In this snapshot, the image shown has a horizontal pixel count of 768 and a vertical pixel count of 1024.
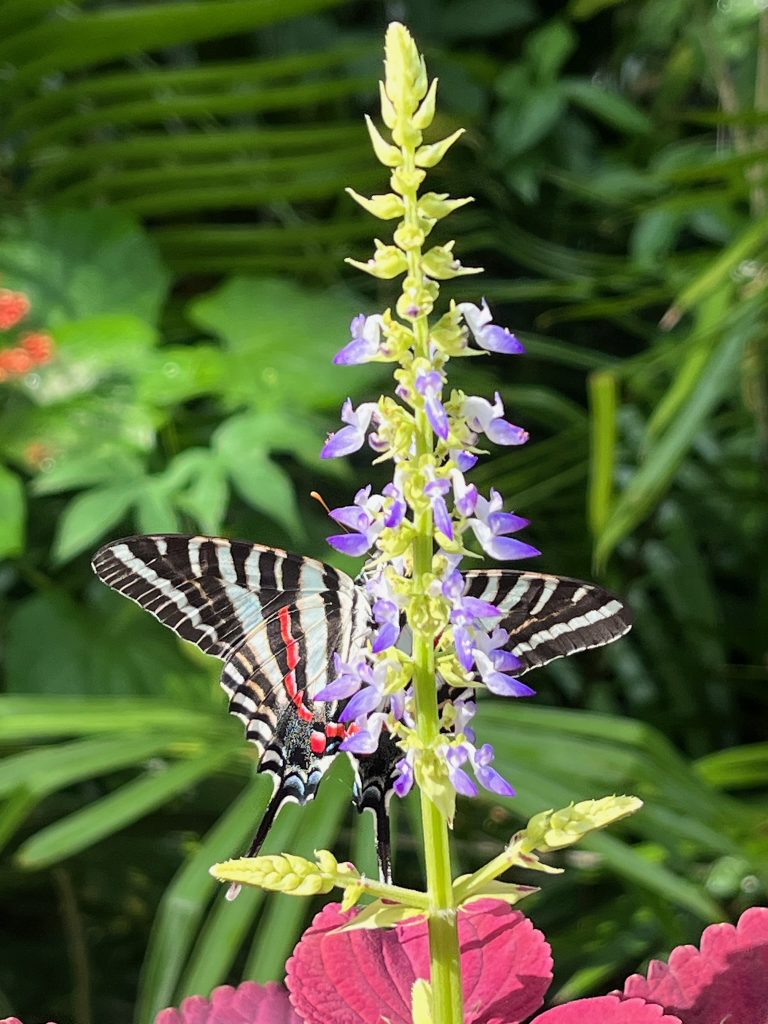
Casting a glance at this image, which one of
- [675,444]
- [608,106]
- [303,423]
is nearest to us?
[675,444]

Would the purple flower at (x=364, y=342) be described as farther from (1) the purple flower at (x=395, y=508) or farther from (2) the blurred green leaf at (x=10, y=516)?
(2) the blurred green leaf at (x=10, y=516)

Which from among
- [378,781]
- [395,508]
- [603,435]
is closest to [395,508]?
[395,508]

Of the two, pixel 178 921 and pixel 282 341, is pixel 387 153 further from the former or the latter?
pixel 282 341

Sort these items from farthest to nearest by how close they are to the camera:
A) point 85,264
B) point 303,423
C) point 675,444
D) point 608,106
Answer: point 608,106
point 85,264
point 303,423
point 675,444

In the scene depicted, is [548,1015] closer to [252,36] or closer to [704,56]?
[704,56]

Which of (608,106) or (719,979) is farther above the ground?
(608,106)

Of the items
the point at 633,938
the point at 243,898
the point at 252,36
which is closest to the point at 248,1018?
the point at 243,898

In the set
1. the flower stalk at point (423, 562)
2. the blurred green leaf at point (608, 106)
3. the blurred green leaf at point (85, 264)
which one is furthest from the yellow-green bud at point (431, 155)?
the blurred green leaf at point (608, 106)

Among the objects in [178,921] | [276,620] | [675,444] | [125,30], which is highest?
[125,30]
